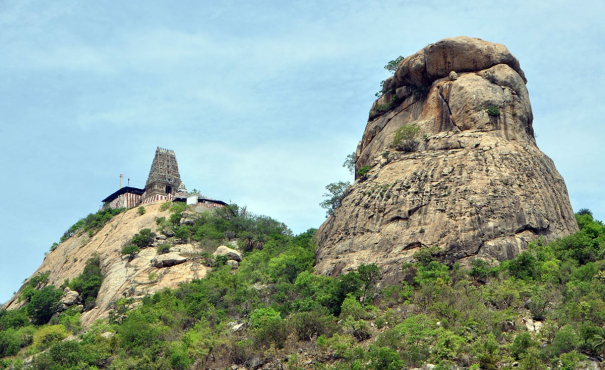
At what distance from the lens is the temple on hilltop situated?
275 ft

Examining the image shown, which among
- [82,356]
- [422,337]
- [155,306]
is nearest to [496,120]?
[422,337]

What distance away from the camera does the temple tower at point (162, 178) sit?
84750 millimetres

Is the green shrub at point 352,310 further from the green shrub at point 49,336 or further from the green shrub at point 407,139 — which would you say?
the green shrub at point 49,336

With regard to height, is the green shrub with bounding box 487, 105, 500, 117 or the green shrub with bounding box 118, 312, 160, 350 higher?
the green shrub with bounding box 487, 105, 500, 117

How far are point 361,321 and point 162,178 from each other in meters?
45.3

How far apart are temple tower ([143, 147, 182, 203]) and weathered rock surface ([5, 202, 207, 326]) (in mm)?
7481

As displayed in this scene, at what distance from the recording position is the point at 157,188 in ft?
279

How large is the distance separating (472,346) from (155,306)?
22.5 metres

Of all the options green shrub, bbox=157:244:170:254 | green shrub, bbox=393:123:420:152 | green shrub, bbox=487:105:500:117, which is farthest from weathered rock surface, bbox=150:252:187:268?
green shrub, bbox=487:105:500:117

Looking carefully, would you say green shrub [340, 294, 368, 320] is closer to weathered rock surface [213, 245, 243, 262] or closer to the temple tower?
weathered rock surface [213, 245, 243, 262]

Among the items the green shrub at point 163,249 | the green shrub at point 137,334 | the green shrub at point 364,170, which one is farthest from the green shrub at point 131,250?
the green shrub at point 364,170

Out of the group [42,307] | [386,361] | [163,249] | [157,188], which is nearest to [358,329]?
A: [386,361]

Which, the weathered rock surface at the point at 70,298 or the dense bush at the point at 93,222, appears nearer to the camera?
the weathered rock surface at the point at 70,298

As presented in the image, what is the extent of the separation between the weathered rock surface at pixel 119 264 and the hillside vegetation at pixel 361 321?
219cm
